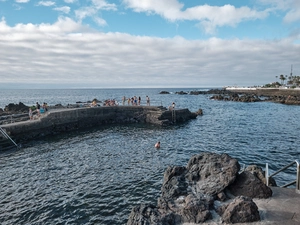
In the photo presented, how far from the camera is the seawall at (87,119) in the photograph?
28.4 m

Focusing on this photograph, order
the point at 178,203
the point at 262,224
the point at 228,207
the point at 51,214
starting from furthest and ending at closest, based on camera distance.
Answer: the point at 51,214 < the point at 178,203 < the point at 228,207 < the point at 262,224

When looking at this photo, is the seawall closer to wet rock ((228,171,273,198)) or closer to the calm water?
the calm water

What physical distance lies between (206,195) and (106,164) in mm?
12504

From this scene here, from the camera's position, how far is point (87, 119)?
37562 millimetres

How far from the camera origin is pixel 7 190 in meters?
15.3

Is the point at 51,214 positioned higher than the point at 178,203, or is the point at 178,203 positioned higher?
the point at 178,203

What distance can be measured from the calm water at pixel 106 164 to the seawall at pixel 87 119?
7.44ft

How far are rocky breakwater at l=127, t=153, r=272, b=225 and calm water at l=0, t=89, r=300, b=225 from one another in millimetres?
3616

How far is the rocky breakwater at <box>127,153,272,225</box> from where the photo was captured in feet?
27.1

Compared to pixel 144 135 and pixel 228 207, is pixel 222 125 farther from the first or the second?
pixel 228 207

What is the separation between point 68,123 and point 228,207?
3022 cm

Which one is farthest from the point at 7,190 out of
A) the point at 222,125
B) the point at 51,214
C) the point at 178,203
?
the point at 222,125

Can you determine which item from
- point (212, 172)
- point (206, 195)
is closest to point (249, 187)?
point (212, 172)

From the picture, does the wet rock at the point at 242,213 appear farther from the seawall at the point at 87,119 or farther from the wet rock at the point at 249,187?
the seawall at the point at 87,119
